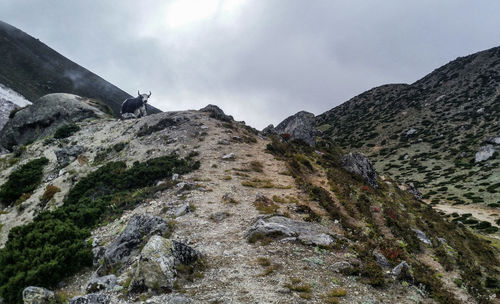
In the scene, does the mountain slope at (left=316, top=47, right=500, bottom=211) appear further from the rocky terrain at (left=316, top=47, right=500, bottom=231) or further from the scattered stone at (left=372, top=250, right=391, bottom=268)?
the scattered stone at (left=372, top=250, right=391, bottom=268)

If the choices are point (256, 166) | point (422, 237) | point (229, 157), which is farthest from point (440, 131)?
point (229, 157)

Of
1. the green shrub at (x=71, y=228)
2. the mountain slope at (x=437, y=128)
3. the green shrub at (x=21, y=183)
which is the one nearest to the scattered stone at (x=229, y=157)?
the green shrub at (x=71, y=228)

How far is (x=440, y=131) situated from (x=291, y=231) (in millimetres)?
84510

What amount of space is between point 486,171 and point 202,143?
5361cm

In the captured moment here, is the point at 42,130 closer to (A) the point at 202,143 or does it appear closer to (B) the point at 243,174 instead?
(A) the point at 202,143

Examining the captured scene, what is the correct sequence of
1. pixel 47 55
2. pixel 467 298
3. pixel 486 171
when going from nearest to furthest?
1. pixel 467 298
2. pixel 486 171
3. pixel 47 55

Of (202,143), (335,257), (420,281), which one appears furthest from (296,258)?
(202,143)

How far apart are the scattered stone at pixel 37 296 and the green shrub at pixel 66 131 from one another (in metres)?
34.6

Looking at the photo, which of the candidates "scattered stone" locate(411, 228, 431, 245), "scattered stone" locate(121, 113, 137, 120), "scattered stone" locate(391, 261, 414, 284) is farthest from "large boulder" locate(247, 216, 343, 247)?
"scattered stone" locate(121, 113, 137, 120)

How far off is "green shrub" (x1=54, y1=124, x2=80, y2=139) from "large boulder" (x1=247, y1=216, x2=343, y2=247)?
35.6 m

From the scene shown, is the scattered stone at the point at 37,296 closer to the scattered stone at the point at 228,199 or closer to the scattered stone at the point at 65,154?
the scattered stone at the point at 228,199

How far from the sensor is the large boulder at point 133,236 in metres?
11.1

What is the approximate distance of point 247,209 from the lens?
49.7ft

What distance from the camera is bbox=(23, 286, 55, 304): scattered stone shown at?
8891 mm
